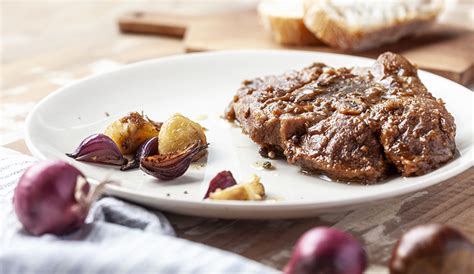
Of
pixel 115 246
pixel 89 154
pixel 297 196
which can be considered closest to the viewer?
pixel 115 246

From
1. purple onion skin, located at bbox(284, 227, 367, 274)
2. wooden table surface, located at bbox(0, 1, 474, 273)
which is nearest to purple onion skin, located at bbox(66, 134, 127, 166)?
wooden table surface, located at bbox(0, 1, 474, 273)

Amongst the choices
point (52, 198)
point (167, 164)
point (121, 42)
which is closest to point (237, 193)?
point (167, 164)

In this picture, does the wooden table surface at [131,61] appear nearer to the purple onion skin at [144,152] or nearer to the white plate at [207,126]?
the white plate at [207,126]

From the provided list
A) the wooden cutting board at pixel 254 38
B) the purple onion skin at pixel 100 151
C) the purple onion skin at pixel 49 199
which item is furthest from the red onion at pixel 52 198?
the wooden cutting board at pixel 254 38

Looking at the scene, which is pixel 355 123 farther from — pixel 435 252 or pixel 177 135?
pixel 435 252

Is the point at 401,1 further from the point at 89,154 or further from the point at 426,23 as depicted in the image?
the point at 89,154

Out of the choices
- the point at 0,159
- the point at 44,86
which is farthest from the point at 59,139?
the point at 44,86

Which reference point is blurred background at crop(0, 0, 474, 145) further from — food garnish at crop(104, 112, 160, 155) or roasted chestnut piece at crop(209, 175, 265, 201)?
roasted chestnut piece at crop(209, 175, 265, 201)
